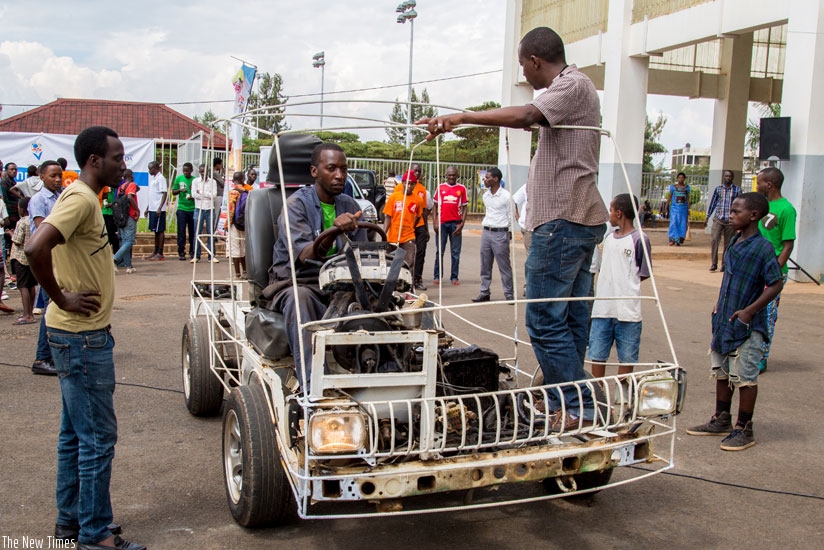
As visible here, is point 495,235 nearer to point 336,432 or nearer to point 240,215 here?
point 240,215

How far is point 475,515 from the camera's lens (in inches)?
171

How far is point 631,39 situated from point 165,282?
41.6 feet

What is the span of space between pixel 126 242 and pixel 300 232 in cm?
1051

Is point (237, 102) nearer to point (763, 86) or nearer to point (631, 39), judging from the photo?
point (631, 39)

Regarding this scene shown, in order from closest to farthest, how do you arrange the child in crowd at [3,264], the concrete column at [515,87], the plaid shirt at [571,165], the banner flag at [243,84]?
the plaid shirt at [571,165] < the child in crowd at [3,264] < the banner flag at [243,84] < the concrete column at [515,87]

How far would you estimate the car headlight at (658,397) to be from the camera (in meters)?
3.87

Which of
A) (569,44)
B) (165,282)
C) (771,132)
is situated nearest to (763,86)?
(569,44)

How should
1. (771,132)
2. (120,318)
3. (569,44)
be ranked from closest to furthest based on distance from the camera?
(120,318), (771,132), (569,44)

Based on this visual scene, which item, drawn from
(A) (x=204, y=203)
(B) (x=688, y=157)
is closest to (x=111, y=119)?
(A) (x=204, y=203)

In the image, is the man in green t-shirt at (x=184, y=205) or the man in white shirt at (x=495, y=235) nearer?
the man in white shirt at (x=495, y=235)

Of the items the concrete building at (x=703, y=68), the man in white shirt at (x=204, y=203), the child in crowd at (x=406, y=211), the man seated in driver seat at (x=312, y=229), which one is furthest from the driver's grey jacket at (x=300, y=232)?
the child in crowd at (x=406, y=211)

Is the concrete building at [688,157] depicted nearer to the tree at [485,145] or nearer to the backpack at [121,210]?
the tree at [485,145]

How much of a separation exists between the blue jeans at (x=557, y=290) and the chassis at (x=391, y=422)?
206mm

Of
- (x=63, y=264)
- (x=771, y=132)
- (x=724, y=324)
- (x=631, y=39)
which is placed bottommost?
(x=724, y=324)
